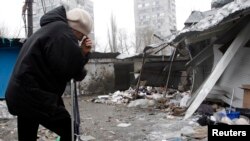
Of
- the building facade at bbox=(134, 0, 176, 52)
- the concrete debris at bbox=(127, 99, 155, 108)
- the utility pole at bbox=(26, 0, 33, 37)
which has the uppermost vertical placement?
the building facade at bbox=(134, 0, 176, 52)

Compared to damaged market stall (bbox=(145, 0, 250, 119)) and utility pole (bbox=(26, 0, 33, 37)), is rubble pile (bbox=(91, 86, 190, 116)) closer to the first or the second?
damaged market stall (bbox=(145, 0, 250, 119))

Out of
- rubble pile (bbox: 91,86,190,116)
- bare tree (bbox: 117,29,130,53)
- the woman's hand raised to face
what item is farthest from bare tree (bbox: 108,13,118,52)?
the woman's hand raised to face

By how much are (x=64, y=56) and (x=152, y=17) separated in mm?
39785

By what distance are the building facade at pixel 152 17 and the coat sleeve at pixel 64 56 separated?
1385 inches

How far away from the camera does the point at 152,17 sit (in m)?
41.2

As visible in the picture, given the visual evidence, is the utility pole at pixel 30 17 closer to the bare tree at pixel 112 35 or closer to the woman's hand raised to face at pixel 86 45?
the woman's hand raised to face at pixel 86 45

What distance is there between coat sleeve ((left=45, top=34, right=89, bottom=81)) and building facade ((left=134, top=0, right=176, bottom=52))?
3517 cm

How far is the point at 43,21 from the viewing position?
8.02 ft

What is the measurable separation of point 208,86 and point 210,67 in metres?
2.27

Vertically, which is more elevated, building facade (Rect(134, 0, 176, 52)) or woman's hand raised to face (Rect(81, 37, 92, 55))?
building facade (Rect(134, 0, 176, 52))

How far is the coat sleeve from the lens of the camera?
220 cm

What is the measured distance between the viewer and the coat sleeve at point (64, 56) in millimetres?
2201

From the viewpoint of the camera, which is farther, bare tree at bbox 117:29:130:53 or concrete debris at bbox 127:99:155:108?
bare tree at bbox 117:29:130:53

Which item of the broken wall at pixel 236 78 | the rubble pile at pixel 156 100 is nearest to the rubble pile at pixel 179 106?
the rubble pile at pixel 156 100
